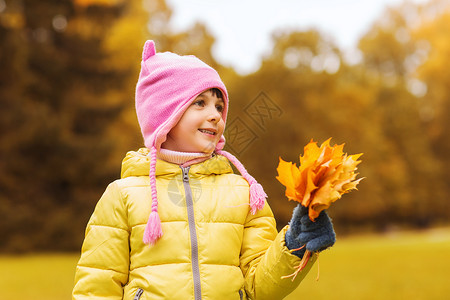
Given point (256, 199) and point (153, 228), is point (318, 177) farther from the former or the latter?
point (153, 228)

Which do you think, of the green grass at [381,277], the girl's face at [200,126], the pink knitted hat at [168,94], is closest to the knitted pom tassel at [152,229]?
the pink knitted hat at [168,94]

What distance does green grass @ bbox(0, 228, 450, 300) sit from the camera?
7.69m

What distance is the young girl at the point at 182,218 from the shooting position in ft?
7.35

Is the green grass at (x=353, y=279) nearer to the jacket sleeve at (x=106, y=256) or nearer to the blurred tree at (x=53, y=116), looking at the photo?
the blurred tree at (x=53, y=116)

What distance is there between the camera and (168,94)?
8.18ft

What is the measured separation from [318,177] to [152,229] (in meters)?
0.72

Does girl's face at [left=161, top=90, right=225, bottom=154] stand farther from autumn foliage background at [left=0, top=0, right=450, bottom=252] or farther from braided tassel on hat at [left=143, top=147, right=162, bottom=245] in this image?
autumn foliage background at [left=0, top=0, right=450, bottom=252]

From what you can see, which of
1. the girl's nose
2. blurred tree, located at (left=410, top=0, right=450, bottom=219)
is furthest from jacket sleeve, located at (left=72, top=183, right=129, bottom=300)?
blurred tree, located at (left=410, top=0, right=450, bottom=219)

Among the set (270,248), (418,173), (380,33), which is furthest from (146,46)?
(380,33)

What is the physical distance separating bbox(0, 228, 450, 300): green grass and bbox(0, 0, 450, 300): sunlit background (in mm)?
38

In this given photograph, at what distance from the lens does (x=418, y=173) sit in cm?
3042

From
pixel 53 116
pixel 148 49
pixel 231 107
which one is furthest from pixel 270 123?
pixel 148 49

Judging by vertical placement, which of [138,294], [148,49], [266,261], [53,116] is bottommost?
[138,294]

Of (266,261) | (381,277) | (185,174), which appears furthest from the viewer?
(381,277)
